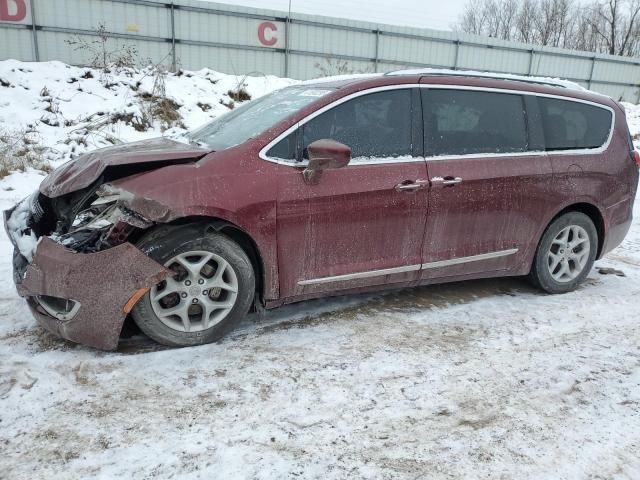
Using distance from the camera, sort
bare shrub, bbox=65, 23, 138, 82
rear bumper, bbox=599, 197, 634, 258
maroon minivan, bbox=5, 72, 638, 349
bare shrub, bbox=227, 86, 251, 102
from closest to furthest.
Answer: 1. maroon minivan, bbox=5, 72, 638, 349
2. rear bumper, bbox=599, 197, 634, 258
3. bare shrub, bbox=65, 23, 138, 82
4. bare shrub, bbox=227, 86, 251, 102

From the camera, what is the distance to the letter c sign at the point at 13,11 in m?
11.9

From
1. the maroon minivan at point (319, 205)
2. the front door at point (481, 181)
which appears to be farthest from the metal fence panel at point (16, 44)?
the front door at point (481, 181)

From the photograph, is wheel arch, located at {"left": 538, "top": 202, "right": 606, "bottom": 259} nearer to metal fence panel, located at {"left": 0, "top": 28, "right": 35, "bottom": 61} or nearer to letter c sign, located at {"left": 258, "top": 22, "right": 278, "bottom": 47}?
letter c sign, located at {"left": 258, "top": 22, "right": 278, "bottom": 47}

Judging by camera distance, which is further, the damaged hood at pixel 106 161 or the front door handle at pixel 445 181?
the front door handle at pixel 445 181

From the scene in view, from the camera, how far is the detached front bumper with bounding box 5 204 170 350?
2900mm

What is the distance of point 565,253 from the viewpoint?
4.50m

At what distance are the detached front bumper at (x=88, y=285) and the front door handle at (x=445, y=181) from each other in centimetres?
193

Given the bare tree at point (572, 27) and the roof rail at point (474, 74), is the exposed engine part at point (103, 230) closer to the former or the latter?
the roof rail at point (474, 74)

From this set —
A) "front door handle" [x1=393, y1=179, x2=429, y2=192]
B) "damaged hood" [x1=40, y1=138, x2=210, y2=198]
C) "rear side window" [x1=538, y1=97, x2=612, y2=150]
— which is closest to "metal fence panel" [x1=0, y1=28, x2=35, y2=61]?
"damaged hood" [x1=40, y1=138, x2=210, y2=198]

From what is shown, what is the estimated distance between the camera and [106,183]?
10.3ft

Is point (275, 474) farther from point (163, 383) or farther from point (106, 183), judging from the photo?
point (106, 183)

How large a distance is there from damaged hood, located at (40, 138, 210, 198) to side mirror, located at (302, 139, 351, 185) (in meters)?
0.66

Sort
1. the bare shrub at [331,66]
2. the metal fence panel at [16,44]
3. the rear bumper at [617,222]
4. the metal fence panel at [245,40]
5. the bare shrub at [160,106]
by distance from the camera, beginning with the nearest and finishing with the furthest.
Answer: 1. the rear bumper at [617,222]
2. the bare shrub at [160,106]
3. the metal fence panel at [16,44]
4. the metal fence panel at [245,40]
5. the bare shrub at [331,66]

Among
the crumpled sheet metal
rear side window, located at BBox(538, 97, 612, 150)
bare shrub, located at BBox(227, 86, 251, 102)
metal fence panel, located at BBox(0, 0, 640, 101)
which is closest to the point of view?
the crumpled sheet metal
